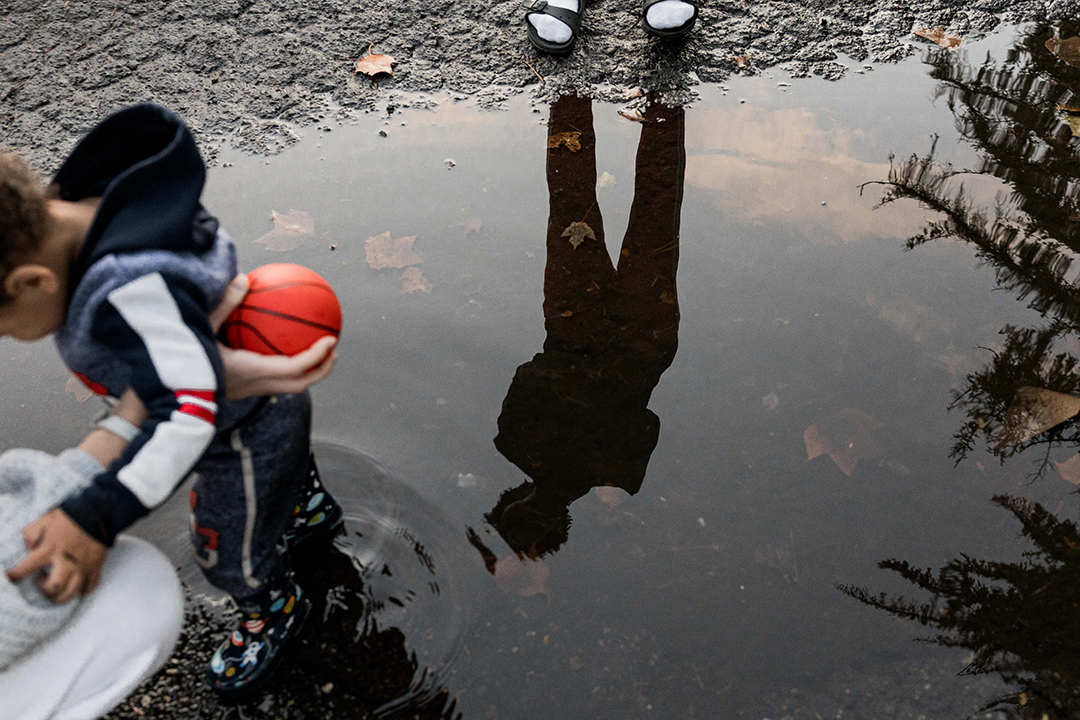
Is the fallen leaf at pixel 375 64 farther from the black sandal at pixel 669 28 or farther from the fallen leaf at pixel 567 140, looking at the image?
the black sandal at pixel 669 28

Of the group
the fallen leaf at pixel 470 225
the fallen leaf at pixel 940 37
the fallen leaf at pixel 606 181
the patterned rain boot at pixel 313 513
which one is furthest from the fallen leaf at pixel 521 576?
the fallen leaf at pixel 940 37

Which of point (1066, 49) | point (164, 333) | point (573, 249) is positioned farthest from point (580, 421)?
point (1066, 49)

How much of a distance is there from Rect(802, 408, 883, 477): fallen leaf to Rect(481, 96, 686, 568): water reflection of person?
610 millimetres

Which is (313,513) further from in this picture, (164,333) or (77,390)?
(77,390)

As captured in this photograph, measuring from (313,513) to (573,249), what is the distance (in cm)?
174

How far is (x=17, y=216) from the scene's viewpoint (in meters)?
1.54

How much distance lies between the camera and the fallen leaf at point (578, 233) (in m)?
3.63

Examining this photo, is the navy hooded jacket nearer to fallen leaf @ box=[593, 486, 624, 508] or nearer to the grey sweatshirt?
the grey sweatshirt

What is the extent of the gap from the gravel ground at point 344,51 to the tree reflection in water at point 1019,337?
64 cm

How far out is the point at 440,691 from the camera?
2316 millimetres

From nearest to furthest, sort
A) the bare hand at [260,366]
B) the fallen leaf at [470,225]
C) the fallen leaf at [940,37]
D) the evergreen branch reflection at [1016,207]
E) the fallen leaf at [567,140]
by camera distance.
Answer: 1. the bare hand at [260,366]
2. the evergreen branch reflection at [1016,207]
3. the fallen leaf at [470,225]
4. the fallen leaf at [567,140]
5. the fallen leaf at [940,37]

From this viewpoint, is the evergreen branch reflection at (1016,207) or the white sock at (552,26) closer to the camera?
the evergreen branch reflection at (1016,207)

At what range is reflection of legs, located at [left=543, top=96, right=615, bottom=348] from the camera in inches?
132

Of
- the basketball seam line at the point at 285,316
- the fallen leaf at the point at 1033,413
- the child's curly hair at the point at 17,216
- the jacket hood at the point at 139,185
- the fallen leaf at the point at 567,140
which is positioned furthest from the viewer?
the fallen leaf at the point at 567,140
